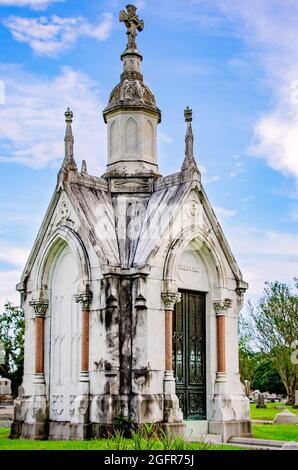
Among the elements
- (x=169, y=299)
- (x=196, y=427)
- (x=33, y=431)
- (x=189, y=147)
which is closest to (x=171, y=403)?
(x=196, y=427)

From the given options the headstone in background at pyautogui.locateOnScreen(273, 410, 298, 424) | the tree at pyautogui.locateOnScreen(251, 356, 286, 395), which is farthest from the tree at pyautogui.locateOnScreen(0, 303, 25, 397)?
the tree at pyautogui.locateOnScreen(251, 356, 286, 395)

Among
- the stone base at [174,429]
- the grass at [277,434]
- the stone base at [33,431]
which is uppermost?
the stone base at [174,429]

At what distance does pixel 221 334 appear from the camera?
18.7m

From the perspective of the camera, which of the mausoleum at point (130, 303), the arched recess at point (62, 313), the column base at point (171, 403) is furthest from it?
the arched recess at point (62, 313)

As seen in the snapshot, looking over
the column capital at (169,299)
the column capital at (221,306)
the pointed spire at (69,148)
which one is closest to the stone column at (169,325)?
the column capital at (169,299)

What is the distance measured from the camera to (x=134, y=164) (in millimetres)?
19938

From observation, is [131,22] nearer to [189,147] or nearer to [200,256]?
[189,147]

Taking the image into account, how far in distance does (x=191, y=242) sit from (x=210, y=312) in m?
1.94

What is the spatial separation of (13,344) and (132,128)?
2231cm

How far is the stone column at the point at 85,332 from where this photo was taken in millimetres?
16969

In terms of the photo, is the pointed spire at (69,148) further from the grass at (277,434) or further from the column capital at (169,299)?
the grass at (277,434)

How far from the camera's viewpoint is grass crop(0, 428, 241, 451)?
12055 mm

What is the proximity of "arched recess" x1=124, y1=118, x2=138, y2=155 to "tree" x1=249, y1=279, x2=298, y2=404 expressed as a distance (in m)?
33.4

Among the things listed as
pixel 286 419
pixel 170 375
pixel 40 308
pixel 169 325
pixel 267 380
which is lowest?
pixel 267 380
